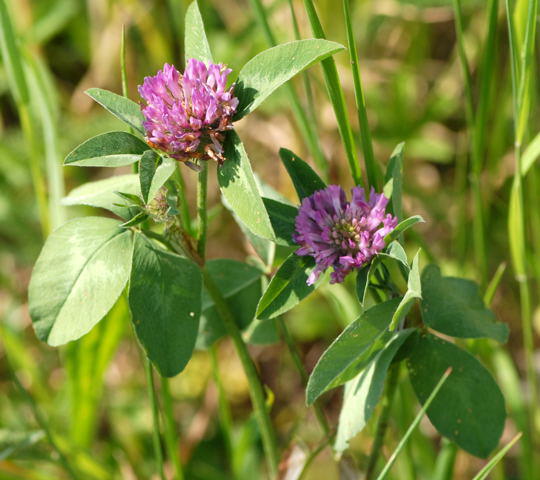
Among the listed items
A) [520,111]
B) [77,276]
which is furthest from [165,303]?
[520,111]

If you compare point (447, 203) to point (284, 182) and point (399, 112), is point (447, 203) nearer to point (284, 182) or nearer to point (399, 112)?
point (399, 112)

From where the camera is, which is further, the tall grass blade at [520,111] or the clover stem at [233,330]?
the tall grass blade at [520,111]

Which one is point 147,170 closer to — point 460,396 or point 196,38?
point 196,38

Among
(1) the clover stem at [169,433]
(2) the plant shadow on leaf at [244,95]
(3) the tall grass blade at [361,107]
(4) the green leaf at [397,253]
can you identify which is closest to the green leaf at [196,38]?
(2) the plant shadow on leaf at [244,95]

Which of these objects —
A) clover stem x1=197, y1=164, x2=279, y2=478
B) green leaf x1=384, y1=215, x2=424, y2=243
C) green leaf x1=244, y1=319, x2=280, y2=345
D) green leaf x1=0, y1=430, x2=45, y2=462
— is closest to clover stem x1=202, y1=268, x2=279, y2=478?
clover stem x1=197, y1=164, x2=279, y2=478

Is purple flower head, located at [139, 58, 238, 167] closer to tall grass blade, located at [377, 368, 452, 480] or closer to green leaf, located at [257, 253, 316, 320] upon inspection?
green leaf, located at [257, 253, 316, 320]

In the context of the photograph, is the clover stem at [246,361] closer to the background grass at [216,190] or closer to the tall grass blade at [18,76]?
the background grass at [216,190]
